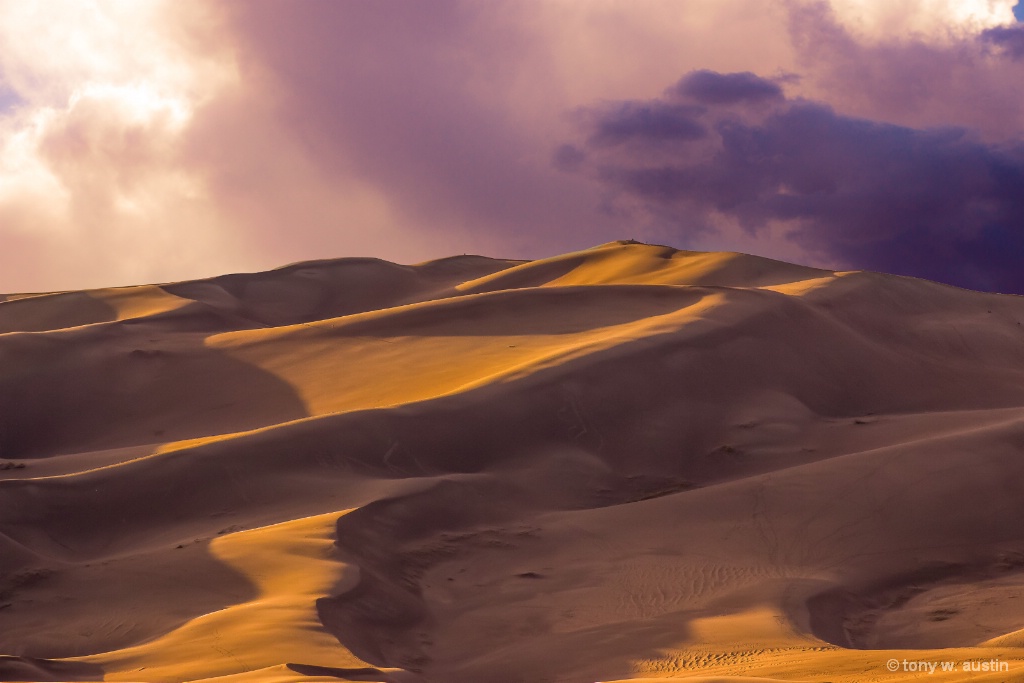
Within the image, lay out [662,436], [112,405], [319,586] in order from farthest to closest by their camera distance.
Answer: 1. [112,405]
2. [662,436]
3. [319,586]

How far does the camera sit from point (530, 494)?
14.0 meters

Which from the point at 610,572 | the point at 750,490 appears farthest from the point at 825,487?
the point at 610,572

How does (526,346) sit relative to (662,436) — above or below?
above

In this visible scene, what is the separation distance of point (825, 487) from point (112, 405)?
13.3 metres

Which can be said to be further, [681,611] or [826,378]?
[826,378]

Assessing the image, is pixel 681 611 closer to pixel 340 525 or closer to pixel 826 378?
pixel 340 525

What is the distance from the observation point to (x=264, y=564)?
10562 millimetres

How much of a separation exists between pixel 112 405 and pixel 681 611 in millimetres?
13791

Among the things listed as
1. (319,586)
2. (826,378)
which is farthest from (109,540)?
(826,378)

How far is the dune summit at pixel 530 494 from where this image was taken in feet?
29.9

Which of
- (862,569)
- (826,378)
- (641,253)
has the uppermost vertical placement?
(641,253)

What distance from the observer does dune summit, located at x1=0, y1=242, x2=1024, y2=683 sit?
9102 mm

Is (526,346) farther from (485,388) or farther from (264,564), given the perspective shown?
(264,564)

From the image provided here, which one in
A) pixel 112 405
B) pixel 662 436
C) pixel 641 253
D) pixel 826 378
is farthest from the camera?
pixel 641 253
